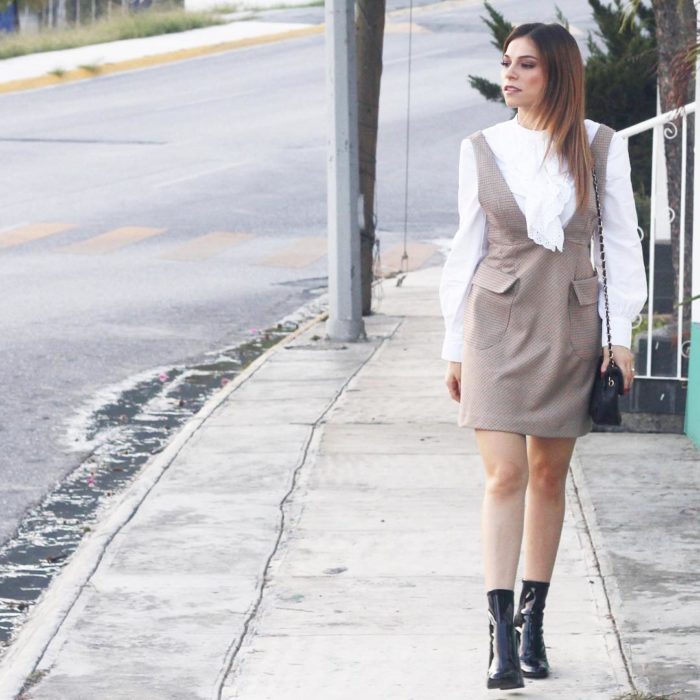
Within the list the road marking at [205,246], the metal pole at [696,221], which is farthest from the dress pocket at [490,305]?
the road marking at [205,246]

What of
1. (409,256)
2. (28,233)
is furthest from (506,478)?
(28,233)

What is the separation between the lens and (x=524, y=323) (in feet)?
14.9

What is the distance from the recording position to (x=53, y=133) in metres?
23.2

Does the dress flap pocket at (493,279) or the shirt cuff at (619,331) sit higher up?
the dress flap pocket at (493,279)

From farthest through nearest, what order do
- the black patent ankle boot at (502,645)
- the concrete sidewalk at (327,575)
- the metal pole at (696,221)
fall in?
the metal pole at (696,221) < the concrete sidewalk at (327,575) < the black patent ankle boot at (502,645)

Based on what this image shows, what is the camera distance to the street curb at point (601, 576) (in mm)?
4809

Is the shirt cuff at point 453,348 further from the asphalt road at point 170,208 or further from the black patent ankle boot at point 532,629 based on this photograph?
the asphalt road at point 170,208

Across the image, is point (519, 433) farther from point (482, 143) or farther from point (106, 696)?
point (106, 696)

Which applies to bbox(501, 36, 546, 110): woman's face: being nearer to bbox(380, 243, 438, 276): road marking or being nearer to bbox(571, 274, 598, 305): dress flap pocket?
bbox(571, 274, 598, 305): dress flap pocket

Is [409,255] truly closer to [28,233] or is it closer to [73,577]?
[28,233]

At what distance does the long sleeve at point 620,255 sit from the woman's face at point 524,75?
0.27m

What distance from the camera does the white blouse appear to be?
4.55m

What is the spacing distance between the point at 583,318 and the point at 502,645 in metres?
0.91

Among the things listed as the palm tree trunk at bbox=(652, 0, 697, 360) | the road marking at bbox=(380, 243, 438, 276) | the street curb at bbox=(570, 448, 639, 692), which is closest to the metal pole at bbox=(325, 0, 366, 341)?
the palm tree trunk at bbox=(652, 0, 697, 360)
